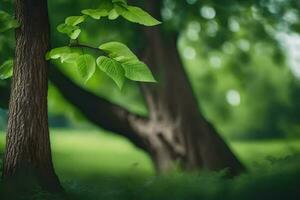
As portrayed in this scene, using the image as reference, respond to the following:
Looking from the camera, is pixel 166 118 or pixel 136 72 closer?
pixel 136 72

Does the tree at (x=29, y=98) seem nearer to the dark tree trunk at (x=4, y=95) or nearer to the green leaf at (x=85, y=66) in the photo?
the green leaf at (x=85, y=66)

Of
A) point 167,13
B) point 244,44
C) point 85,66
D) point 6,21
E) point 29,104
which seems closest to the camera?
point 85,66

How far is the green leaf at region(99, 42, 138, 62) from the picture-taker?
16.7 feet

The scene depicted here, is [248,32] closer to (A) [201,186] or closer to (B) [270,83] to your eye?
(A) [201,186]

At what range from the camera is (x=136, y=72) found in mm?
5051

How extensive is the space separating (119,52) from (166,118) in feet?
16.2

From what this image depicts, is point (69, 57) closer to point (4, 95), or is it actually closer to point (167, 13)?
point (4, 95)

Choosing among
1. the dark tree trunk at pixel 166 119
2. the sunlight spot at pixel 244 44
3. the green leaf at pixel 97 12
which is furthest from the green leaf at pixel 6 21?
the sunlight spot at pixel 244 44

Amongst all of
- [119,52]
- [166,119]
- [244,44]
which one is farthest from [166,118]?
[244,44]

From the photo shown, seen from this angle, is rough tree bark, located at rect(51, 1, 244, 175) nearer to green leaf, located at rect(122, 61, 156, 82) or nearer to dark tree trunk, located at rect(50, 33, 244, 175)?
dark tree trunk, located at rect(50, 33, 244, 175)

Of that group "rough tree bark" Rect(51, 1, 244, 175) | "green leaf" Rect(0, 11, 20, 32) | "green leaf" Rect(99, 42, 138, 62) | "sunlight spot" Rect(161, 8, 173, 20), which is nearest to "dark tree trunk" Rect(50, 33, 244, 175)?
"rough tree bark" Rect(51, 1, 244, 175)

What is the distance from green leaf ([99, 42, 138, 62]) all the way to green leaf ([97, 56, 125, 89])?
91 millimetres

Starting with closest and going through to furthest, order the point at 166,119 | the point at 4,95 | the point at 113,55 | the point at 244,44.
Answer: the point at 113,55 → the point at 4,95 → the point at 166,119 → the point at 244,44

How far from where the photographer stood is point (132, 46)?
33.5 ft
